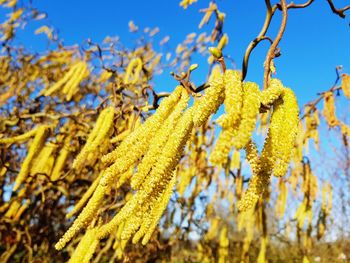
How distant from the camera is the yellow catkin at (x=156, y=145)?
99cm

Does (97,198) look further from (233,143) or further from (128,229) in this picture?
(233,143)

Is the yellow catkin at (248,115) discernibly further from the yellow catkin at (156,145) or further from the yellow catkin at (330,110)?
the yellow catkin at (330,110)

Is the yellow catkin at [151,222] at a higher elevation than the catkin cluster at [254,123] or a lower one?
lower

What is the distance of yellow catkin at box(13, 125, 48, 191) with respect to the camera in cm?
199

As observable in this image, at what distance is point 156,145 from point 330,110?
2214mm

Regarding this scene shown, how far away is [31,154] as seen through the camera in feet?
6.59

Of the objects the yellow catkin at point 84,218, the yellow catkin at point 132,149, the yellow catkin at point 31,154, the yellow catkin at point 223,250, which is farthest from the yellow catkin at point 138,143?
the yellow catkin at point 223,250

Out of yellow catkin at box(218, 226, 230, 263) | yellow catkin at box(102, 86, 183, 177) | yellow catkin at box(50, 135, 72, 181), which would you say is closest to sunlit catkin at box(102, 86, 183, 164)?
yellow catkin at box(102, 86, 183, 177)

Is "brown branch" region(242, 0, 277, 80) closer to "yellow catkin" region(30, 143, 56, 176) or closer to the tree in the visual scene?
the tree

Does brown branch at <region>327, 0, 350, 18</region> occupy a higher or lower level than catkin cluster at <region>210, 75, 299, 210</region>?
higher

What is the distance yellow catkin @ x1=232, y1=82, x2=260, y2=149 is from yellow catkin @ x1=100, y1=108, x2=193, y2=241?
169 millimetres

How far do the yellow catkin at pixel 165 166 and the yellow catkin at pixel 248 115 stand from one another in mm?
169

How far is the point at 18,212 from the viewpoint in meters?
3.38

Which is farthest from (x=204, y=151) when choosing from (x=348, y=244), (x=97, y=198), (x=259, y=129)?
(x=348, y=244)
